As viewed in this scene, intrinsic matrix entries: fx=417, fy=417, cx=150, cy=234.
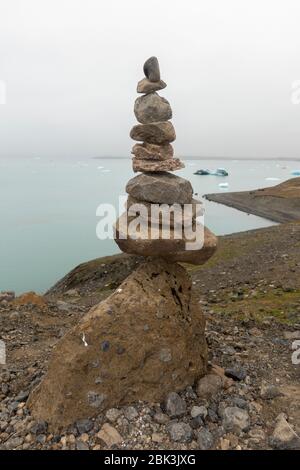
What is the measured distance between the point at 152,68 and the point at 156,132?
167cm

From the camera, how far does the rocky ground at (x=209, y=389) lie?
925 centimetres

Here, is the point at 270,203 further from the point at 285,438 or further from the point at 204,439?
the point at 204,439

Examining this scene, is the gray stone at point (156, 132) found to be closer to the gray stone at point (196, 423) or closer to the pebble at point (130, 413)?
the pebble at point (130, 413)

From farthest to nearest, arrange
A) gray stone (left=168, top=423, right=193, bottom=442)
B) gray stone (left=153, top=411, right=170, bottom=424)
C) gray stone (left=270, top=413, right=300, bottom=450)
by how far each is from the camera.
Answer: gray stone (left=153, top=411, right=170, bottom=424) < gray stone (left=168, top=423, right=193, bottom=442) < gray stone (left=270, top=413, right=300, bottom=450)

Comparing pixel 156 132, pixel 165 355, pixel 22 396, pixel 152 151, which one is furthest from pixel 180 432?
pixel 156 132

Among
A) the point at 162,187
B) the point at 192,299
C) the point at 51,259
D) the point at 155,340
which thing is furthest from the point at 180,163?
the point at 51,259

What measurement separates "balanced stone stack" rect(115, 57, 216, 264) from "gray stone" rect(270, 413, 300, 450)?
14.6 feet

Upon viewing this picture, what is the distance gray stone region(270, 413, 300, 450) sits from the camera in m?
8.96

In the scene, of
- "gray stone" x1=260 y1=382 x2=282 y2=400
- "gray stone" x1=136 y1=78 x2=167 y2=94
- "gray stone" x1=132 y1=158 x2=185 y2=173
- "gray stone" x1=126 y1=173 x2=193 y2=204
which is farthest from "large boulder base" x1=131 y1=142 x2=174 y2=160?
"gray stone" x1=260 y1=382 x2=282 y2=400

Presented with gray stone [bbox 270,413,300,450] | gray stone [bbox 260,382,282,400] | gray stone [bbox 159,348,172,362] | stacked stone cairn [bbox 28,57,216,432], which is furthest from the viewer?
gray stone [bbox 260,382,282,400]

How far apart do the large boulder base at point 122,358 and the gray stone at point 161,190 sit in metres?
2.12

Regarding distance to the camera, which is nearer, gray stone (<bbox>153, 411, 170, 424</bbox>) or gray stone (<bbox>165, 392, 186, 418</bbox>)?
gray stone (<bbox>153, 411, 170, 424</bbox>)

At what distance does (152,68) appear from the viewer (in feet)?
36.5

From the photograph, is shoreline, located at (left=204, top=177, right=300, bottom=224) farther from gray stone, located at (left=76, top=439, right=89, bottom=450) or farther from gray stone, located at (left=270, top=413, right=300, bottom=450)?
gray stone, located at (left=76, top=439, right=89, bottom=450)
